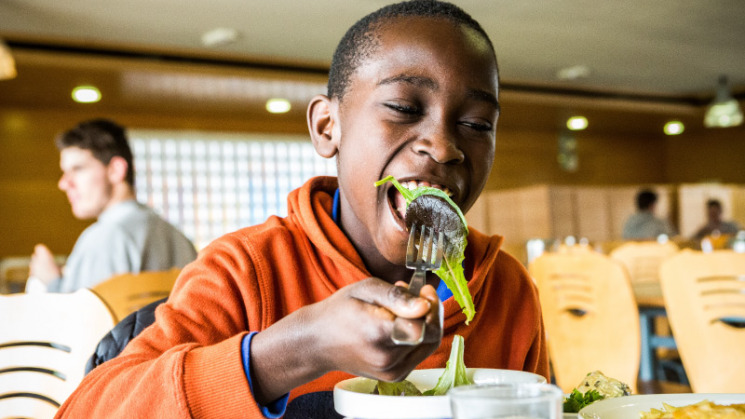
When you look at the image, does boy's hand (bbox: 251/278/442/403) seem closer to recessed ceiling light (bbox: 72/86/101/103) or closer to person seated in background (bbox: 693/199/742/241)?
recessed ceiling light (bbox: 72/86/101/103)

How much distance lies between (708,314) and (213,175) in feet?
22.9

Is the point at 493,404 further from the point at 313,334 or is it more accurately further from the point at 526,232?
the point at 526,232

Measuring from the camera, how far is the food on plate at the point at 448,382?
22.1 inches

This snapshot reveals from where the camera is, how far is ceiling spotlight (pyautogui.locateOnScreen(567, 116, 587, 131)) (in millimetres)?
8947

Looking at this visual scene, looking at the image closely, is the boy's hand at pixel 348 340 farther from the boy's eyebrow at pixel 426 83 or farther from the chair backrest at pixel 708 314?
the chair backrest at pixel 708 314

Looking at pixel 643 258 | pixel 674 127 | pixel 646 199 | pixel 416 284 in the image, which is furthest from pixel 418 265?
pixel 674 127

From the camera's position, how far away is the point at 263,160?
8.61 meters

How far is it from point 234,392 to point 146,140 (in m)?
7.70

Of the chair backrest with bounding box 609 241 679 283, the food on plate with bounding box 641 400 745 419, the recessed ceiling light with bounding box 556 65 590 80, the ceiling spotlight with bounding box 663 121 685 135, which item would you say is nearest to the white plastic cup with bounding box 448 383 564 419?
the food on plate with bounding box 641 400 745 419

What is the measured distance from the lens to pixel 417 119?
0.80m

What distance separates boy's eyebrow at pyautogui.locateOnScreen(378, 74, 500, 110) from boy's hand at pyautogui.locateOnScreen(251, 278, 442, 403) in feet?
1.20

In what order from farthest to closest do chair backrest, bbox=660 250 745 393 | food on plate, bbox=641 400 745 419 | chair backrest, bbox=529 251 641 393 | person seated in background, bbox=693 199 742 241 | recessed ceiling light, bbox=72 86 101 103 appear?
person seated in background, bbox=693 199 742 241, recessed ceiling light, bbox=72 86 101 103, chair backrest, bbox=529 251 641 393, chair backrest, bbox=660 250 745 393, food on plate, bbox=641 400 745 419

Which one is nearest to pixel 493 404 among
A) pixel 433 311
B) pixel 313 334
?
pixel 433 311

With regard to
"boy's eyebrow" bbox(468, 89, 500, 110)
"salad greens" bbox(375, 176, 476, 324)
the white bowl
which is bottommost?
the white bowl
